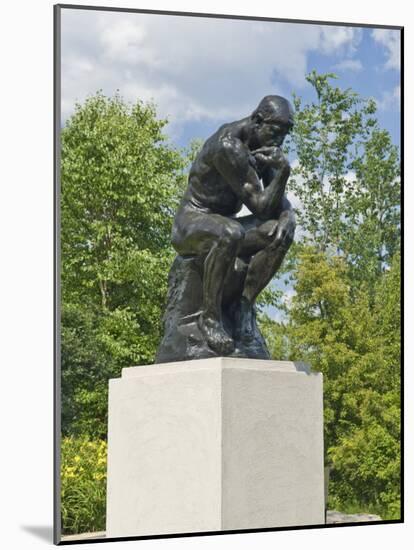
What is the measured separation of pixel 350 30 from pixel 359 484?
7404 millimetres

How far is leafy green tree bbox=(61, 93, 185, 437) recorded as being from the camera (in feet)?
63.7

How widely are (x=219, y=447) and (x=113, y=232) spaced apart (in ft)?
40.7

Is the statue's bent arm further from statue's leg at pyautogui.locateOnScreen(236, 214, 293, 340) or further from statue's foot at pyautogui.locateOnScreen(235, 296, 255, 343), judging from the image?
statue's foot at pyautogui.locateOnScreen(235, 296, 255, 343)

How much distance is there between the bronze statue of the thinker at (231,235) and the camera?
8.91 m

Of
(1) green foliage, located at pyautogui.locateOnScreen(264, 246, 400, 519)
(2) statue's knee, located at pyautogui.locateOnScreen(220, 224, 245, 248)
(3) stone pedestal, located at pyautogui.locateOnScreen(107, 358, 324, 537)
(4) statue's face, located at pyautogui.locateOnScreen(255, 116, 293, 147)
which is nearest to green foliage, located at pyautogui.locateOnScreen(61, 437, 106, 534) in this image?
(1) green foliage, located at pyautogui.locateOnScreen(264, 246, 400, 519)

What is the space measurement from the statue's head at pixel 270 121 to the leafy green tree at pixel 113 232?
34.1 ft

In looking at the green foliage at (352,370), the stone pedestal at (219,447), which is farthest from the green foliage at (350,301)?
the stone pedestal at (219,447)

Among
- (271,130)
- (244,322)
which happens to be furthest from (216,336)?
(271,130)

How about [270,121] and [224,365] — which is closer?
[224,365]

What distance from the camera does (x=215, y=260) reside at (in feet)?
29.2

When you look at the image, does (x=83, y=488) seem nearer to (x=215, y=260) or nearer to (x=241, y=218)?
(x=241, y=218)

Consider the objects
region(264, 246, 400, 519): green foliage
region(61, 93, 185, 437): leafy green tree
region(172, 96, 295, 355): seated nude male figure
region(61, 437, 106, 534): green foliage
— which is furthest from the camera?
region(61, 93, 185, 437): leafy green tree

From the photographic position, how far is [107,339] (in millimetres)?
19266

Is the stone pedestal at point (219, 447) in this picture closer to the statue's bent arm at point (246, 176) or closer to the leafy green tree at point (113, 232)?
the statue's bent arm at point (246, 176)
